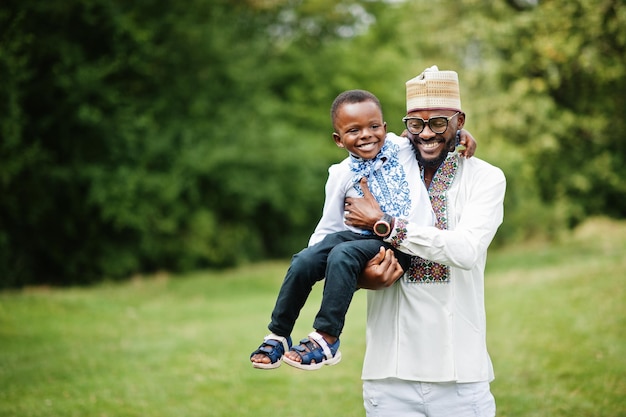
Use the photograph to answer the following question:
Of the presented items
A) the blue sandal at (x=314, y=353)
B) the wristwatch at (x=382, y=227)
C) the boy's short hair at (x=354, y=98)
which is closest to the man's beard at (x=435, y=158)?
the boy's short hair at (x=354, y=98)

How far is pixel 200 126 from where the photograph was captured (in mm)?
22422

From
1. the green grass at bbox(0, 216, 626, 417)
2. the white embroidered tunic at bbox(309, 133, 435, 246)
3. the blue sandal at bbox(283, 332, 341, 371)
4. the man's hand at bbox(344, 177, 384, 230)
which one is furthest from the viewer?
the green grass at bbox(0, 216, 626, 417)

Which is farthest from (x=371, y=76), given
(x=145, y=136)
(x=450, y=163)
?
(x=450, y=163)

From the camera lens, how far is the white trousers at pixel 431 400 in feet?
11.6

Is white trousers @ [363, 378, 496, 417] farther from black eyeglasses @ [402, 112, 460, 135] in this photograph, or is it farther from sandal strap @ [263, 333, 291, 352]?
black eyeglasses @ [402, 112, 460, 135]

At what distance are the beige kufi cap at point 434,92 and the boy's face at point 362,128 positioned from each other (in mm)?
183

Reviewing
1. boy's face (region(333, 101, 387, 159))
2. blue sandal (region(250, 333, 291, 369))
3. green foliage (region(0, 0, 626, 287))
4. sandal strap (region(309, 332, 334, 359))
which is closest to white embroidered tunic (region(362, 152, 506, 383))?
boy's face (region(333, 101, 387, 159))

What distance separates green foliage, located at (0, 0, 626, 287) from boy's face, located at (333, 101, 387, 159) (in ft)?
34.9

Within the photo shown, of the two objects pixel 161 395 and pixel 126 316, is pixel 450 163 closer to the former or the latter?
pixel 161 395

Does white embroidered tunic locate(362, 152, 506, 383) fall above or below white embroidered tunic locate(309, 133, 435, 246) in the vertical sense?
below

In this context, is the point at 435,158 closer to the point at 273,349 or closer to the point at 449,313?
the point at 449,313

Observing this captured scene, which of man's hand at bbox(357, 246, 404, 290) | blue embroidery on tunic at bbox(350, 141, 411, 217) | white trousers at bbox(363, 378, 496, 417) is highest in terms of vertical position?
blue embroidery on tunic at bbox(350, 141, 411, 217)

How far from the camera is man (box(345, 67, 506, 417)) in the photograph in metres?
3.53

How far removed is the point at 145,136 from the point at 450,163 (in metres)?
17.8
